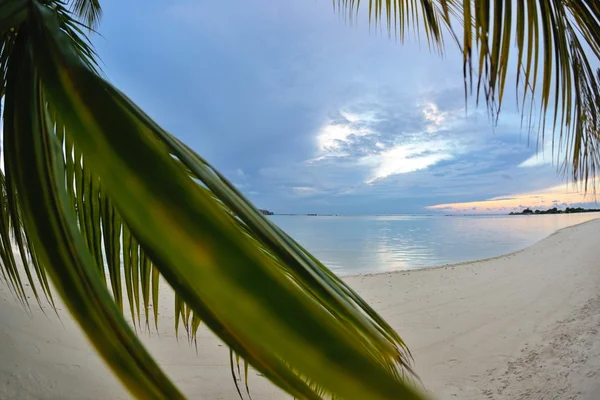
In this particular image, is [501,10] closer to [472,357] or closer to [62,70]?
[62,70]

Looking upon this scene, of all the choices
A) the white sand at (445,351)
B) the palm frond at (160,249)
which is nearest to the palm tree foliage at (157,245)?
the palm frond at (160,249)

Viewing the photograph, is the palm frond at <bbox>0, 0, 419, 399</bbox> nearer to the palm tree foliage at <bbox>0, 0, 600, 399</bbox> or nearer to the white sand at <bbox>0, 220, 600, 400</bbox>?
the palm tree foliage at <bbox>0, 0, 600, 399</bbox>

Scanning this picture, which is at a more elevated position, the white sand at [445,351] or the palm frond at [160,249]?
the palm frond at [160,249]

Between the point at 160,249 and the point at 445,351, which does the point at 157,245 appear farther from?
the point at 445,351

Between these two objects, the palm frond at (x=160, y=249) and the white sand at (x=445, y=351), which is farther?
the white sand at (x=445, y=351)

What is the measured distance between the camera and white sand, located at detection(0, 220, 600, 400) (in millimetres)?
2338

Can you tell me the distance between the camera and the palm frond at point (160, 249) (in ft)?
0.44

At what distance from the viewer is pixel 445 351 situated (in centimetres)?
341

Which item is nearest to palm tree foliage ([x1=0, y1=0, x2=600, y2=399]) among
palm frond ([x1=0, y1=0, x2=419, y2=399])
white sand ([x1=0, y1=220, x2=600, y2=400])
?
palm frond ([x1=0, y1=0, x2=419, y2=399])

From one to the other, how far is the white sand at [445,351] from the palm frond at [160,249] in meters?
1.20

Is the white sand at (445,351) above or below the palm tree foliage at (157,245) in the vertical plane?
below

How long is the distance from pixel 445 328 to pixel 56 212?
4401 mm

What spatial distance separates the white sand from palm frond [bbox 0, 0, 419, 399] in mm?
1196

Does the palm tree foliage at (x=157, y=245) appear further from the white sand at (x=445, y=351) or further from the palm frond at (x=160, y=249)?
the white sand at (x=445, y=351)
